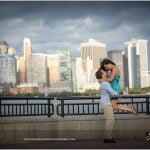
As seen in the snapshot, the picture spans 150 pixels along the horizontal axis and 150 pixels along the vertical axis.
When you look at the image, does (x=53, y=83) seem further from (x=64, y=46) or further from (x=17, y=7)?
(x=17, y=7)

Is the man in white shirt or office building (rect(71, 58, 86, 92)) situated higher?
office building (rect(71, 58, 86, 92))

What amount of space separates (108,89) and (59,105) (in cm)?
A: 121

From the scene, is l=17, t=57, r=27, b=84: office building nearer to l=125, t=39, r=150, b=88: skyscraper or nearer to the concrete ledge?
the concrete ledge

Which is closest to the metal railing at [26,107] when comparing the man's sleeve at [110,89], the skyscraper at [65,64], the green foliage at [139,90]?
the skyscraper at [65,64]

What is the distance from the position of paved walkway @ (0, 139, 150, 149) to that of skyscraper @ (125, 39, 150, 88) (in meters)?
1.11

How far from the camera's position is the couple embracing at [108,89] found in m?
9.80

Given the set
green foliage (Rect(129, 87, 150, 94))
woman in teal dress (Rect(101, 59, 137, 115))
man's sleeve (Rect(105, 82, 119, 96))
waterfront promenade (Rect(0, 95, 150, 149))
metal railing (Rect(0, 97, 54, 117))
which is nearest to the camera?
man's sleeve (Rect(105, 82, 119, 96))

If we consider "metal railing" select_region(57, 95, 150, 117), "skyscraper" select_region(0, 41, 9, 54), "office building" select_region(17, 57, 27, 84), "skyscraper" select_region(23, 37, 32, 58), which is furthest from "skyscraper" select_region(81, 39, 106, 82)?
"skyscraper" select_region(0, 41, 9, 54)

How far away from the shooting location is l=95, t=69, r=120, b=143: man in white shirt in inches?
386

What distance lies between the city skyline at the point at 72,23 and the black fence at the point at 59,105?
101 cm

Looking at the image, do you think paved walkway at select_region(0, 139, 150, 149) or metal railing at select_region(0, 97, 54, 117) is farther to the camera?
metal railing at select_region(0, 97, 54, 117)

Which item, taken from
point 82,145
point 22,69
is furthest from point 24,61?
point 82,145

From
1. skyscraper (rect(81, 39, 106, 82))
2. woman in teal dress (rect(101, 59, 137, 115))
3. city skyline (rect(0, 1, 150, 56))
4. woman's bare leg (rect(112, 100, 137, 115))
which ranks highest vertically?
city skyline (rect(0, 1, 150, 56))

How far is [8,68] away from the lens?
9.95 metres
